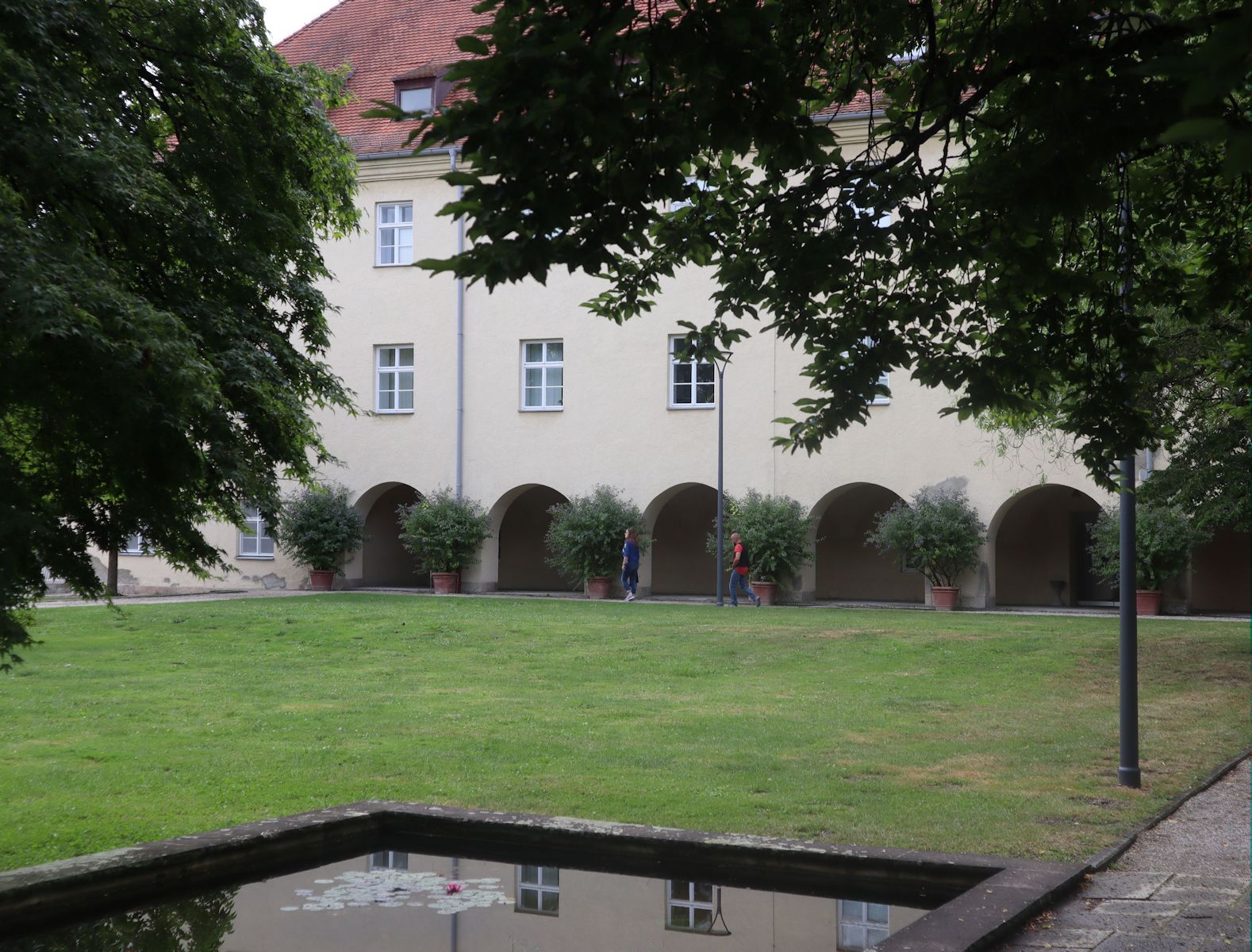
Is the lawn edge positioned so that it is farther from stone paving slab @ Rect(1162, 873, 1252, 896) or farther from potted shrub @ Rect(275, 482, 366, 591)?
potted shrub @ Rect(275, 482, 366, 591)

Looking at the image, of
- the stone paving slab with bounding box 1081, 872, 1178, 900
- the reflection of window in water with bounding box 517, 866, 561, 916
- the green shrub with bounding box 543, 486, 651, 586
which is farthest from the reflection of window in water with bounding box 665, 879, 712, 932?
the green shrub with bounding box 543, 486, 651, 586

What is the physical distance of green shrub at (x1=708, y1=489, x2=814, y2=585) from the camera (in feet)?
84.6

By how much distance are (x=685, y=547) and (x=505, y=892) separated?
968 inches

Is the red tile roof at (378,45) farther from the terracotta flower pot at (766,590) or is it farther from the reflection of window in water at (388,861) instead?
the reflection of window in water at (388,861)

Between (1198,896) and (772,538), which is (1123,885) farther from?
(772,538)

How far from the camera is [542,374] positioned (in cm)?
2897

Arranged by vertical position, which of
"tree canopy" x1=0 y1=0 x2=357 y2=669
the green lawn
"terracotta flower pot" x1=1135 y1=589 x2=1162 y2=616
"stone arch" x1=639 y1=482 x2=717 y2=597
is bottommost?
the green lawn

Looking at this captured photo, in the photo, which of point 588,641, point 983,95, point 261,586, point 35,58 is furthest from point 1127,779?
point 261,586

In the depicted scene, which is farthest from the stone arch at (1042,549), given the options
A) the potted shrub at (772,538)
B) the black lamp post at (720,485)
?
the black lamp post at (720,485)

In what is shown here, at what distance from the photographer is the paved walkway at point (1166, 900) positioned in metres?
5.20

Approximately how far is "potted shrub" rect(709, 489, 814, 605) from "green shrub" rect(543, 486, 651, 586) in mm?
2292

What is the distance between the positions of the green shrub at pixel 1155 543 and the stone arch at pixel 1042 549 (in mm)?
4277

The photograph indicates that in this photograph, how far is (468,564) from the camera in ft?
95.8

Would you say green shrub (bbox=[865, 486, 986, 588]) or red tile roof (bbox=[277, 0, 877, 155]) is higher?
red tile roof (bbox=[277, 0, 877, 155])
